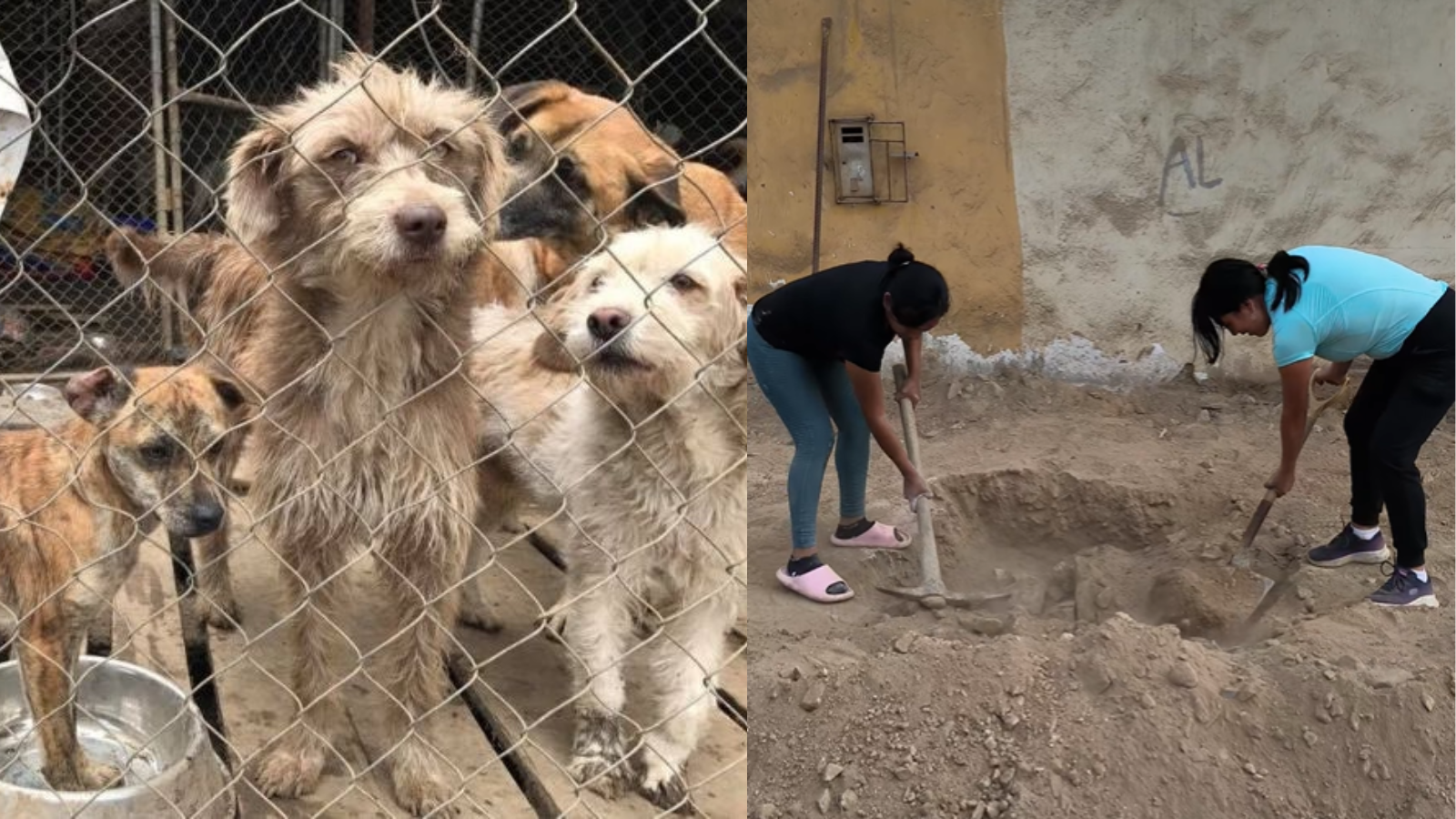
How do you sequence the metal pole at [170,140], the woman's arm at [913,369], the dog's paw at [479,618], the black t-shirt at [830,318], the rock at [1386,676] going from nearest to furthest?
the black t-shirt at [830,318]
the woman's arm at [913,369]
the rock at [1386,676]
the dog's paw at [479,618]
the metal pole at [170,140]

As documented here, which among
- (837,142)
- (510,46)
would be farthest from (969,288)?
(510,46)

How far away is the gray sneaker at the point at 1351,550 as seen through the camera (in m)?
3.62

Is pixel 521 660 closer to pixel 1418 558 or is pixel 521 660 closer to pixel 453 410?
pixel 453 410

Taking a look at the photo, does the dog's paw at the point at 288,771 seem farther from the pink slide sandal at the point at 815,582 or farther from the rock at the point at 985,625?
the rock at the point at 985,625

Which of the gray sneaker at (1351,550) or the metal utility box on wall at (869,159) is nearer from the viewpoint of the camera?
the metal utility box on wall at (869,159)

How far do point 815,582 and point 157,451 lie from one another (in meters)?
1.62

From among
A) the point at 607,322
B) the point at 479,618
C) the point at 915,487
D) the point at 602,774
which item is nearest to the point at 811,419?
the point at 607,322

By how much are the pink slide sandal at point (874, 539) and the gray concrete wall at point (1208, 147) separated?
68cm

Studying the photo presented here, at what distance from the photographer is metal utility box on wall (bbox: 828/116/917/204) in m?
2.75

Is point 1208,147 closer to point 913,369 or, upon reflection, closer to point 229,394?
point 913,369

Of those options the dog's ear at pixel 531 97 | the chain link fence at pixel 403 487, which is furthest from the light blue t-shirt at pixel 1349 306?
the dog's ear at pixel 531 97

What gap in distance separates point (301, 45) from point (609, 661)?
3.94m

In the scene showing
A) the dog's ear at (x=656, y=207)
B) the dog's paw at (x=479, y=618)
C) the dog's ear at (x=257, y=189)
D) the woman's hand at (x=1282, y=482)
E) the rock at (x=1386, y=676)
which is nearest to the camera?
the dog's ear at (x=257, y=189)

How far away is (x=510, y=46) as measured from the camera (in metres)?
5.85
